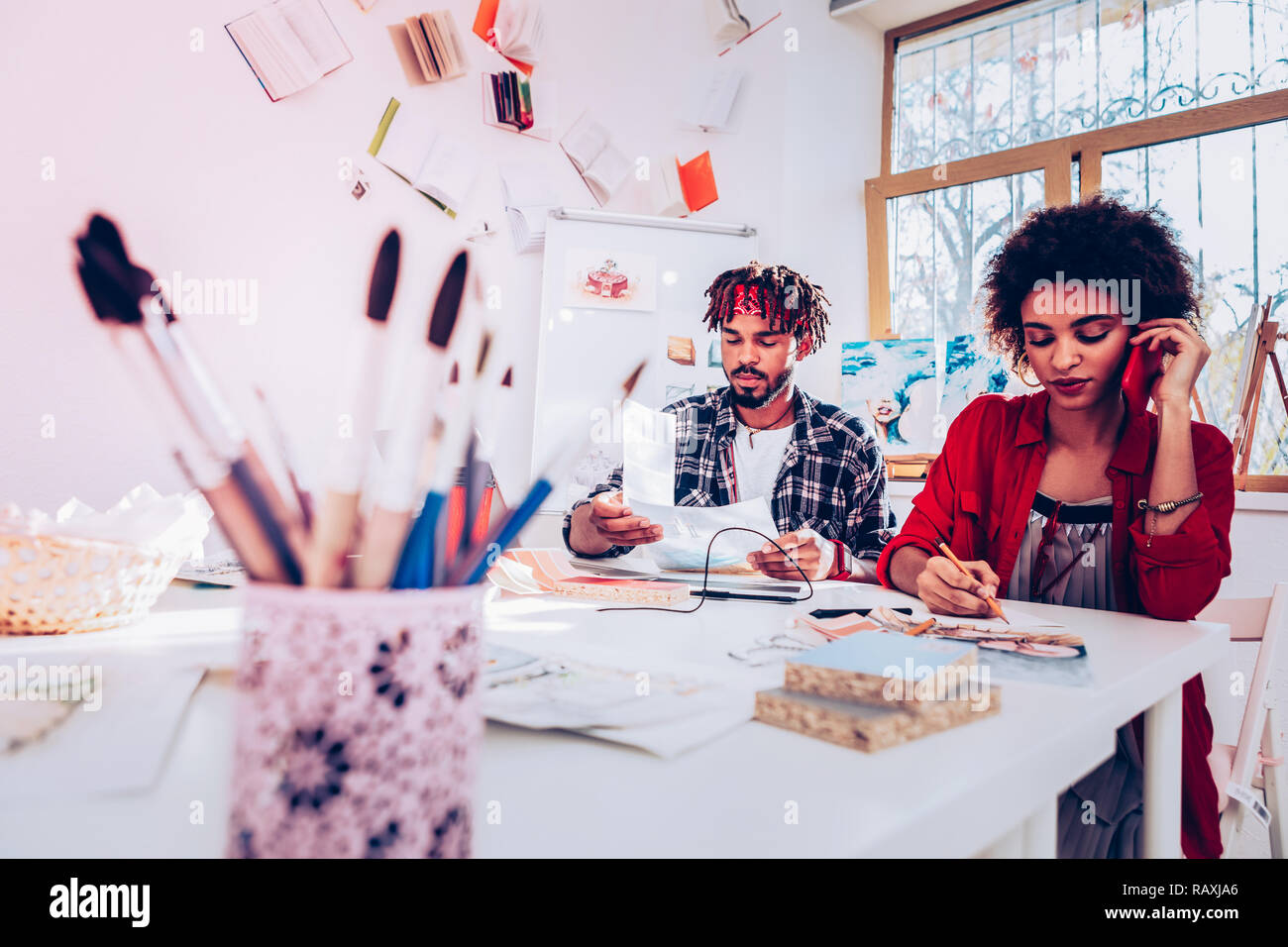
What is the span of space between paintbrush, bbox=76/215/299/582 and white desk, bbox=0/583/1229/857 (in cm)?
8

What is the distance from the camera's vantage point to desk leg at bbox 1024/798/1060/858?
0.41 metres

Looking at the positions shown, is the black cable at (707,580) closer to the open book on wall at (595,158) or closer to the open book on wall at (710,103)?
the open book on wall at (595,158)

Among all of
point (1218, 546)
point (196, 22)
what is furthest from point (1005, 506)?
point (196, 22)

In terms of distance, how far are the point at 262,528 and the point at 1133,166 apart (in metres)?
2.93

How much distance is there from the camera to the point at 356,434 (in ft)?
0.82

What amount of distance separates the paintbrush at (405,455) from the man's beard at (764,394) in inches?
61.1

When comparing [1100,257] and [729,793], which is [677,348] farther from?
[729,793]

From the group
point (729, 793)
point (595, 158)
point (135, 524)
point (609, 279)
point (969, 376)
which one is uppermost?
point (595, 158)

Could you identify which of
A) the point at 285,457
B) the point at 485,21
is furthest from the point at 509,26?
the point at 285,457

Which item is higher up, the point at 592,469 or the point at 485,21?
the point at 485,21

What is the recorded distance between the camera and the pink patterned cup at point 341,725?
0.25 metres

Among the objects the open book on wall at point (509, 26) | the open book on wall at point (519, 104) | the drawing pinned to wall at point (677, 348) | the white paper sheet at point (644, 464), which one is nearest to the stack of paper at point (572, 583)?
the white paper sheet at point (644, 464)

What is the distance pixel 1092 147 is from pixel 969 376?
810 millimetres
